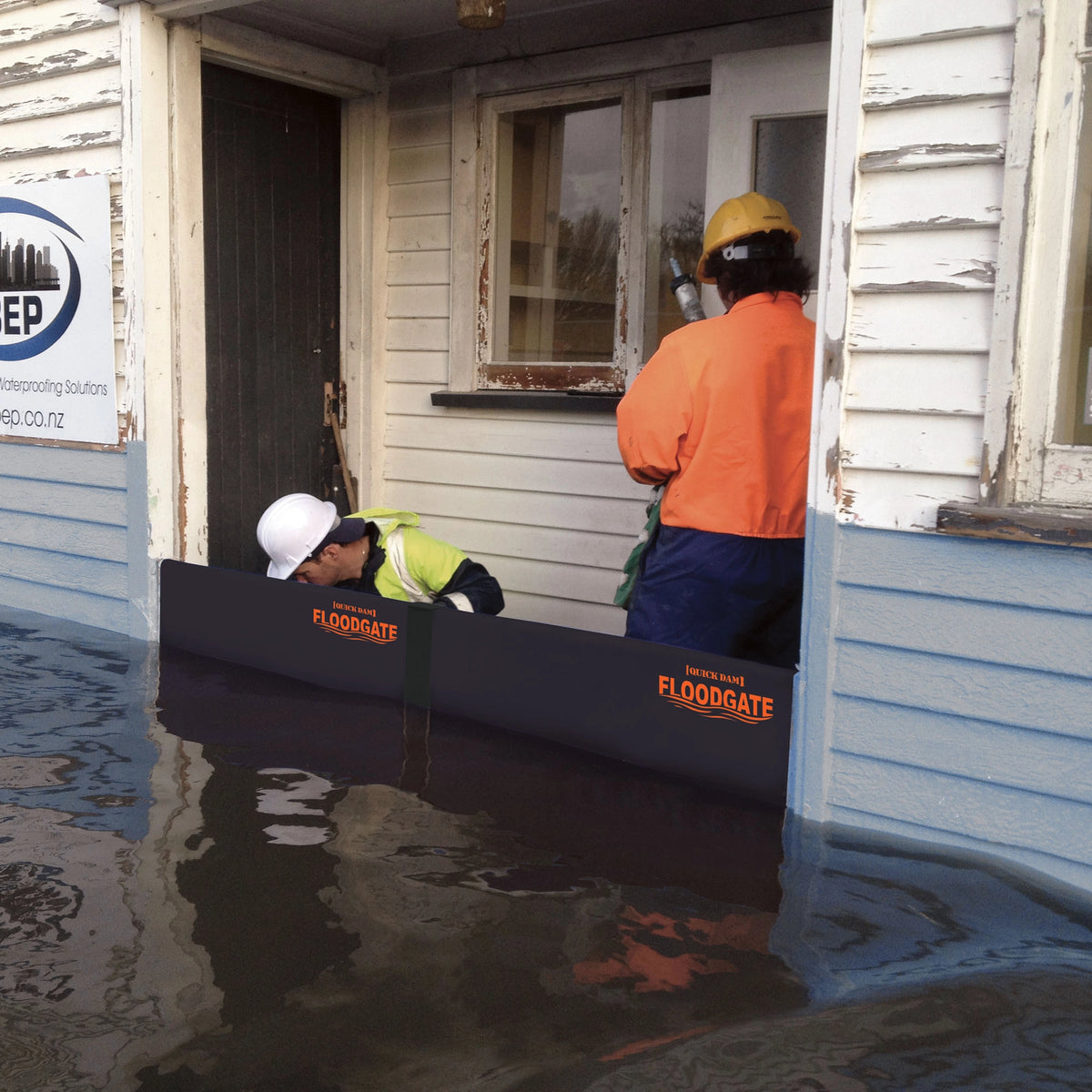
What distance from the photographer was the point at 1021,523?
2.91m

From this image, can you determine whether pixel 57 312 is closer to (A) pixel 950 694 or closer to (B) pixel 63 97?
(B) pixel 63 97

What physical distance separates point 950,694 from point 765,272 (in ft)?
4.71

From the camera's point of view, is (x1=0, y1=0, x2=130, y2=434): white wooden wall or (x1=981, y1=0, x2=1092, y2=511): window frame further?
(x1=0, y1=0, x2=130, y2=434): white wooden wall

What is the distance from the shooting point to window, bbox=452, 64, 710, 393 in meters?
5.20

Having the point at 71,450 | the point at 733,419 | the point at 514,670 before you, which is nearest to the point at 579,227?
the point at 733,419

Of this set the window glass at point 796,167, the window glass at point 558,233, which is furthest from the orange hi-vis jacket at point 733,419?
the window glass at point 558,233

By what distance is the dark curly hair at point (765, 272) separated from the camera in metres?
3.70

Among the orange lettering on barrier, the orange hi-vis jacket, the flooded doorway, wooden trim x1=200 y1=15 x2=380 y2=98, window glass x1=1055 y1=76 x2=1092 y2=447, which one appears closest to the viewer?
window glass x1=1055 y1=76 x2=1092 y2=447

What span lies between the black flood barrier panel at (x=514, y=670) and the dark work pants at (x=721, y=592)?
16 cm

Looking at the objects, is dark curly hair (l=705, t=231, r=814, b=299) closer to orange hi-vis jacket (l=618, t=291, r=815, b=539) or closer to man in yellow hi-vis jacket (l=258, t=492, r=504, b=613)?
orange hi-vis jacket (l=618, t=291, r=815, b=539)

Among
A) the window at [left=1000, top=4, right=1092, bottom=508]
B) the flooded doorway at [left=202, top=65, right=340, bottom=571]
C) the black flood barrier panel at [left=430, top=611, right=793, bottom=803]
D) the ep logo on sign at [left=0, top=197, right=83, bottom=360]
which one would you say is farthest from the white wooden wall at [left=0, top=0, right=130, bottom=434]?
the window at [left=1000, top=4, right=1092, bottom=508]

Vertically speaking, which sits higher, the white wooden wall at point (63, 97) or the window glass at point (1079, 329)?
the white wooden wall at point (63, 97)

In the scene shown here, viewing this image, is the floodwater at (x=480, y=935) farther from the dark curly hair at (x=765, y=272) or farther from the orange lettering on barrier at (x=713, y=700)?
the dark curly hair at (x=765, y=272)

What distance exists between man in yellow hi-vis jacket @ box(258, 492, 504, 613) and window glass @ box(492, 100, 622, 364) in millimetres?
1381
